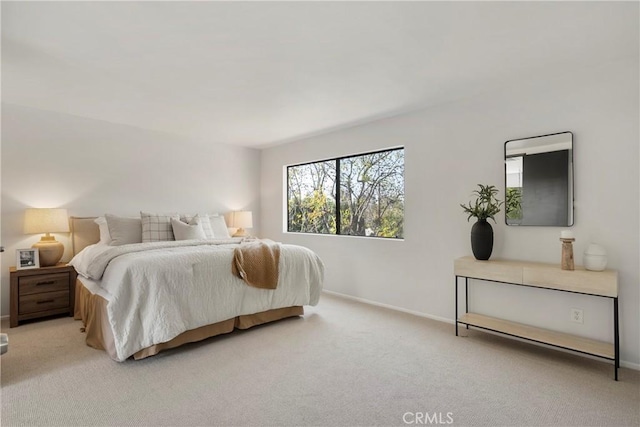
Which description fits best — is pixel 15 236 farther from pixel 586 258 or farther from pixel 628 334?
pixel 628 334

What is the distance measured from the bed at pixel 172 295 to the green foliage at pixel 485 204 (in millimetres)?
1706

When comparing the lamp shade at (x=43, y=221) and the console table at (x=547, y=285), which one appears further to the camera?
the lamp shade at (x=43, y=221)

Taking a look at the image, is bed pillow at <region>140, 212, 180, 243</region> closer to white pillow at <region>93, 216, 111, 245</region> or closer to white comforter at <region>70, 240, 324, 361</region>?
white pillow at <region>93, 216, 111, 245</region>

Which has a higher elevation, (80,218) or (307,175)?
(307,175)

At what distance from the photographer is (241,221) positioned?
5070 millimetres

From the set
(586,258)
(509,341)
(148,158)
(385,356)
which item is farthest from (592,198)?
(148,158)

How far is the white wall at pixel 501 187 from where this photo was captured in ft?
8.12

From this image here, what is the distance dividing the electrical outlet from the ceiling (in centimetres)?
191

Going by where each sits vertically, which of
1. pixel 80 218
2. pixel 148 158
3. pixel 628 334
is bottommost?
pixel 628 334

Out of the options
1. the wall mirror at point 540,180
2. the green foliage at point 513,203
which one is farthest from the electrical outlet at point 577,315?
the green foliage at point 513,203

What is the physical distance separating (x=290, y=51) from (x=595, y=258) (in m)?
2.64

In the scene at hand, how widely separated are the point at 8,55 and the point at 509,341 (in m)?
4.53

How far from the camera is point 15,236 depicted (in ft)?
11.6

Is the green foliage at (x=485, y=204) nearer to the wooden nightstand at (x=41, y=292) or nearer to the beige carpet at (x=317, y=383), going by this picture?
the beige carpet at (x=317, y=383)
